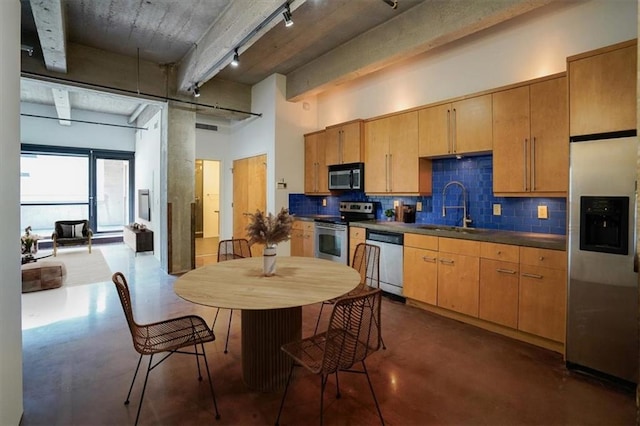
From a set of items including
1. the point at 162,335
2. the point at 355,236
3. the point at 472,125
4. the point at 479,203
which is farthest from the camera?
the point at 355,236

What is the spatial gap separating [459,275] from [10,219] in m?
3.49

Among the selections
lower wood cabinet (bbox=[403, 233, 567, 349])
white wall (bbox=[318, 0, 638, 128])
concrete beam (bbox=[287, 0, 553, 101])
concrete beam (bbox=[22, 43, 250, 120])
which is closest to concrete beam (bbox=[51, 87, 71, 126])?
concrete beam (bbox=[22, 43, 250, 120])

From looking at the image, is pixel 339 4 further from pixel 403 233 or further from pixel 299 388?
pixel 299 388

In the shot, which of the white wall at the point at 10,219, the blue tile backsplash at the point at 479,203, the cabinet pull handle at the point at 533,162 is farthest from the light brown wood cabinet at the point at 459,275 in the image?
the white wall at the point at 10,219

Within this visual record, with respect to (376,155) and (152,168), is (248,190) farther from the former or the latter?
(376,155)

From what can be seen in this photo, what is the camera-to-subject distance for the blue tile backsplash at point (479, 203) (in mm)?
3109

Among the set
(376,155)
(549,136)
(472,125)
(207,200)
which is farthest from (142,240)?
(549,136)

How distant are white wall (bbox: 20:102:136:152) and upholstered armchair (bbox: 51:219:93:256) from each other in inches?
92.3

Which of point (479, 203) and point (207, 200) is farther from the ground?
point (207, 200)

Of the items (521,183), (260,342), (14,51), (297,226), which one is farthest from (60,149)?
(521,183)

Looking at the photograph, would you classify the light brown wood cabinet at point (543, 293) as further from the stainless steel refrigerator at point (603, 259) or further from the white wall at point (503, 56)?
the white wall at point (503, 56)

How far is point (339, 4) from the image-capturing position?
3465 mm

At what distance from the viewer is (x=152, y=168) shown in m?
6.93

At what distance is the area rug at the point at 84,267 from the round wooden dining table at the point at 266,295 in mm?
3771
